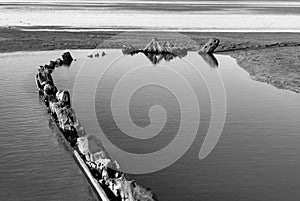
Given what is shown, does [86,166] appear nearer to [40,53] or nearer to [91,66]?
[91,66]

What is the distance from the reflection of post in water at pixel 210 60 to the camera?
188 feet

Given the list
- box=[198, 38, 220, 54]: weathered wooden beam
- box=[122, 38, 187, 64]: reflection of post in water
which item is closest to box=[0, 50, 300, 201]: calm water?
box=[122, 38, 187, 64]: reflection of post in water

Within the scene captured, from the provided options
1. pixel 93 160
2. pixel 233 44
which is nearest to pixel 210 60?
pixel 233 44

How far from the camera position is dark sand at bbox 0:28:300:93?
50.6m

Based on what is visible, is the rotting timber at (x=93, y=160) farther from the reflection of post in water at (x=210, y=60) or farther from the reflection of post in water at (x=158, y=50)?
the reflection of post in water at (x=158, y=50)

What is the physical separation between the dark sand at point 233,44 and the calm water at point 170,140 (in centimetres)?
506

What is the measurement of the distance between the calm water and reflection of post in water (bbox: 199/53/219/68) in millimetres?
10582

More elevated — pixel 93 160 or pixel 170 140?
pixel 170 140

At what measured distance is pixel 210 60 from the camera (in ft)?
198

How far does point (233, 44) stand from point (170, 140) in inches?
1852

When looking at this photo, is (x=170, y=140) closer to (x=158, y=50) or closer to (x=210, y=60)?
(x=210, y=60)

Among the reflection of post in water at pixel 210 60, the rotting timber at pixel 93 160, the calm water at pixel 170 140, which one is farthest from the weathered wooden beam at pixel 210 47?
the rotting timber at pixel 93 160

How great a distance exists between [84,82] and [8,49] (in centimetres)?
2295

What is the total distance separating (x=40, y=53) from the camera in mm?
62094
